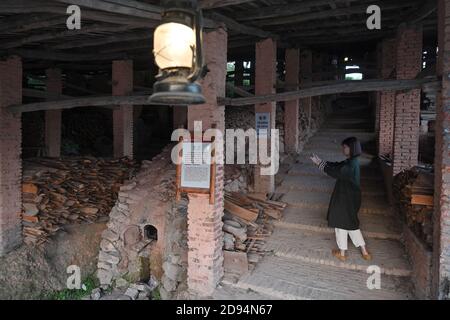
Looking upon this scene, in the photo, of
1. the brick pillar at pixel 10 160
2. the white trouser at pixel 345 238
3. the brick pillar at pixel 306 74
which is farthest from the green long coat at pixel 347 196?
the brick pillar at pixel 10 160

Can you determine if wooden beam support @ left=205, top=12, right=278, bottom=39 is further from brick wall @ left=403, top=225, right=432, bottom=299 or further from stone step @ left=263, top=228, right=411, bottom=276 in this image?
brick wall @ left=403, top=225, right=432, bottom=299

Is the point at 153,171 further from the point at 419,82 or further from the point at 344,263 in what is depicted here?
the point at 419,82

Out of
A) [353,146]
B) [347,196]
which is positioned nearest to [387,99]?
[353,146]

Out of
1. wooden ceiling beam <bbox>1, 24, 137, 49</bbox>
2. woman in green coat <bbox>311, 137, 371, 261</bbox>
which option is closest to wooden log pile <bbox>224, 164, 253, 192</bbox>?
woman in green coat <bbox>311, 137, 371, 261</bbox>

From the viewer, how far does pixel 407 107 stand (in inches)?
293

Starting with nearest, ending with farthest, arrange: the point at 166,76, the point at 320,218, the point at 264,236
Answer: the point at 166,76
the point at 264,236
the point at 320,218

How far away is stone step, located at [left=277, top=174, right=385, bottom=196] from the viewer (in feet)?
28.3

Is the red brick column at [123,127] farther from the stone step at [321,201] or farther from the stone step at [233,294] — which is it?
the stone step at [233,294]

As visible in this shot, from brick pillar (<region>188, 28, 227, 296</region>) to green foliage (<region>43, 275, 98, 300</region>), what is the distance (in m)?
3.11

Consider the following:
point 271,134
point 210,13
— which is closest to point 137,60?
point 271,134

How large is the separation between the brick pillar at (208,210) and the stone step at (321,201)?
305 cm

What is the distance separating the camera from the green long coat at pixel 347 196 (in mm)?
5832

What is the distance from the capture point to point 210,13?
553cm

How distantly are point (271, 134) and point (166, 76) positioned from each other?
21.3 feet
